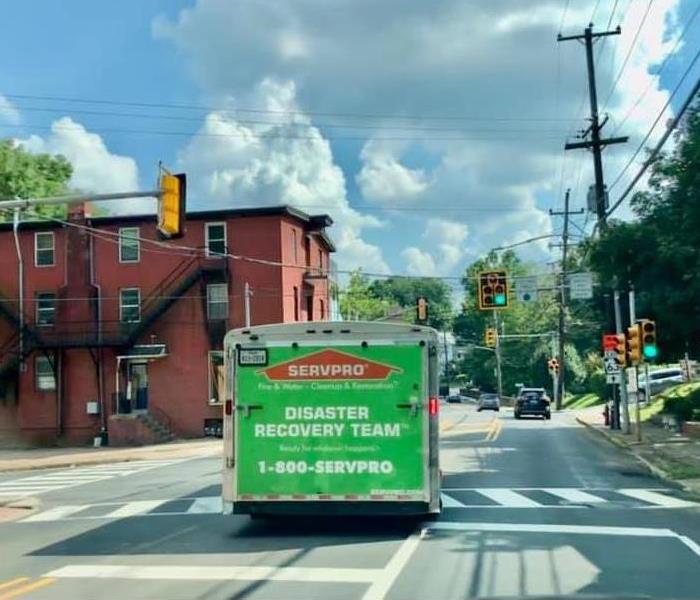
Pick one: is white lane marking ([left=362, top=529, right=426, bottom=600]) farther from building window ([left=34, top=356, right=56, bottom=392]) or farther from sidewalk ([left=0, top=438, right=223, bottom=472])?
building window ([left=34, top=356, right=56, bottom=392])

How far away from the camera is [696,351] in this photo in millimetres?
29109

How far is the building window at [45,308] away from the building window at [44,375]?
5.59 ft

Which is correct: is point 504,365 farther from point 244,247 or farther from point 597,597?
point 597,597

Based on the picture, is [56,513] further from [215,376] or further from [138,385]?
[138,385]

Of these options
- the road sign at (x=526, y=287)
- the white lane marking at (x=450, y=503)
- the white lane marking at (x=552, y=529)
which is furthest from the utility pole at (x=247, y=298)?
the white lane marking at (x=552, y=529)

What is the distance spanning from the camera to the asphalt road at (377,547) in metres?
8.36

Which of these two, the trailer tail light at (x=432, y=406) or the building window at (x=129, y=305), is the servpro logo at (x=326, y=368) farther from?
the building window at (x=129, y=305)

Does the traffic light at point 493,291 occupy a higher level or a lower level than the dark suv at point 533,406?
higher

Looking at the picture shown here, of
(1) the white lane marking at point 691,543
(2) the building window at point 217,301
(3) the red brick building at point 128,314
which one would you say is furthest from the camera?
(2) the building window at point 217,301

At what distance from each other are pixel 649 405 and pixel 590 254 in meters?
22.7

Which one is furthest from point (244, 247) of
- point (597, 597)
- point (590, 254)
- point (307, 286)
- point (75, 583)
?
point (597, 597)

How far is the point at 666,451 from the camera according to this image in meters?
24.4

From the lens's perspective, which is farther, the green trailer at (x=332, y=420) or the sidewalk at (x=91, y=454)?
the sidewalk at (x=91, y=454)

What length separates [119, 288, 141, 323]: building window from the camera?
136 feet
